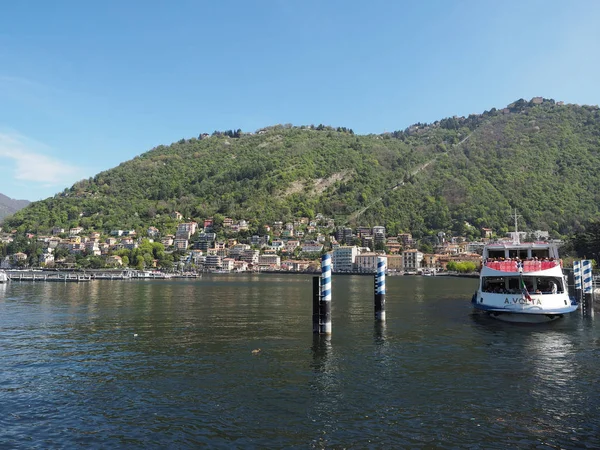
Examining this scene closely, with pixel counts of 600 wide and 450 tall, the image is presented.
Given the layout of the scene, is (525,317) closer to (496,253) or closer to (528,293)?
(528,293)

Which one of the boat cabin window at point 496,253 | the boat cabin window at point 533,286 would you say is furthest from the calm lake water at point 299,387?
the boat cabin window at point 496,253

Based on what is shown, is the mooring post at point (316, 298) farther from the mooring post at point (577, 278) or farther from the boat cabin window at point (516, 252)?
the mooring post at point (577, 278)

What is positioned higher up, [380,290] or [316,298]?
[316,298]

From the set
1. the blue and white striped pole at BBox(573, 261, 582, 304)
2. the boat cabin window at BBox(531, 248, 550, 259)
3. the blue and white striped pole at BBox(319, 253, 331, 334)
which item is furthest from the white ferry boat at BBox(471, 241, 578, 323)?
the blue and white striped pole at BBox(319, 253, 331, 334)

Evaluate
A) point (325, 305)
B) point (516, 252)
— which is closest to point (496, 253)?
point (516, 252)

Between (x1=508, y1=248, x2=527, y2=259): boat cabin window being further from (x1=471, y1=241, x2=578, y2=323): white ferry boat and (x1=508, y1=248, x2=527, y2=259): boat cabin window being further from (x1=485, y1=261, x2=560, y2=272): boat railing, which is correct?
Answer: (x1=485, y1=261, x2=560, y2=272): boat railing

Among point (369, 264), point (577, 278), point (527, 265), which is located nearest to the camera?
point (527, 265)

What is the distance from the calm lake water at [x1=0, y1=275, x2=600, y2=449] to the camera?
12453 millimetres

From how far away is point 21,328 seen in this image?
101 ft

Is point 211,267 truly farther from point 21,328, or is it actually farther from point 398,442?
point 398,442

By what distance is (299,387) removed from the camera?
16.8 meters

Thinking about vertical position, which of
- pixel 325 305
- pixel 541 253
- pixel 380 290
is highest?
Result: pixel 541 253

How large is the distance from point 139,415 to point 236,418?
305cm

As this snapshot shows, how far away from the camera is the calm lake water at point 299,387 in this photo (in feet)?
40.9
